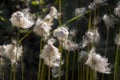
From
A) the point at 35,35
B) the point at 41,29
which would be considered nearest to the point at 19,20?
the point at 41,29

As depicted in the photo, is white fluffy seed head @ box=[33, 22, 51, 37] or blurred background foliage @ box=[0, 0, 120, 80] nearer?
white fluffy seed head @ box=[33, 22, 51, 37]

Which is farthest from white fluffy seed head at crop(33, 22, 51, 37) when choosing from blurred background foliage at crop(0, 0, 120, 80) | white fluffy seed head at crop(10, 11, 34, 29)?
blurred background foliage at crop(0, 0, 120, 80)

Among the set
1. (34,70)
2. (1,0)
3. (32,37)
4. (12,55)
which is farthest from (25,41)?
(12,55)

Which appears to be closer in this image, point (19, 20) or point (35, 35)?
point (19, 20)

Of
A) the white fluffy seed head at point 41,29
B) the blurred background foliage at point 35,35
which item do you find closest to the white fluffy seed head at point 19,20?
the white fluffy seed head at point 41,29

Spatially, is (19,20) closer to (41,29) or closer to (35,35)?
(41,29)

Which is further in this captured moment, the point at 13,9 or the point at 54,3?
the point at 13,9

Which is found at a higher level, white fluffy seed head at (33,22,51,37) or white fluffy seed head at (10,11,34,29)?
white fluffy seed head at (10,11,34,29)

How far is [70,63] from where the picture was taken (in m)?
3.12

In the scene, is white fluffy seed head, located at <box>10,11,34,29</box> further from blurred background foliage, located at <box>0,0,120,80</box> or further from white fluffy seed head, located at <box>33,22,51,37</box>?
blurred background foliage, located at <box>0,0,120,80</box>

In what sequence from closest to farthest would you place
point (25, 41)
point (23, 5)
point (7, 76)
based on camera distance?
point (7, 76)
point (25, 41)
point (23, 5)

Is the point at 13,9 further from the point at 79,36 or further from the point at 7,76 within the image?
the point at 7,76

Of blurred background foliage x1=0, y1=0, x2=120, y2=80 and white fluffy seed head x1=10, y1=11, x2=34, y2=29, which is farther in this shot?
blurred background foliage x1=0, y1=0, x2=120, y2=80

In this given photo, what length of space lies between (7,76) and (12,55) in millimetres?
865
